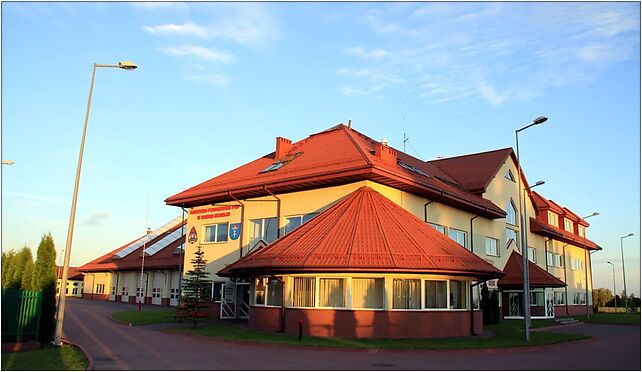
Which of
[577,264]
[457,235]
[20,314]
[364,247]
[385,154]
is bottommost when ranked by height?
[20,314]

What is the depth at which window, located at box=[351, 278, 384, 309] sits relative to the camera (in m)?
21.6

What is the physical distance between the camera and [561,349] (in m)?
18.9

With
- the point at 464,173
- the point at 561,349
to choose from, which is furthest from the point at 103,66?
the point at 464,173

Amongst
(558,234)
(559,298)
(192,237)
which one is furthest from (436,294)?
(559,298)

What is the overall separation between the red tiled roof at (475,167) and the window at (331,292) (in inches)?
663

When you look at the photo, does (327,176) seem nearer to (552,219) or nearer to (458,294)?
(458,294)

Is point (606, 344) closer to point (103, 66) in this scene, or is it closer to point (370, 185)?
point (370, 185)

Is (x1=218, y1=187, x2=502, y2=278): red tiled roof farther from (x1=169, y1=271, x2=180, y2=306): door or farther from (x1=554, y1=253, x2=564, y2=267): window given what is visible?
(x1=554, y1=253, x2=564, y2=267): window

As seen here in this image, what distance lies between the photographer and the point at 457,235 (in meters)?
31.8

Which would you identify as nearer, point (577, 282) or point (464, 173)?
point (464, 173)

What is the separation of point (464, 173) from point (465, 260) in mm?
16721

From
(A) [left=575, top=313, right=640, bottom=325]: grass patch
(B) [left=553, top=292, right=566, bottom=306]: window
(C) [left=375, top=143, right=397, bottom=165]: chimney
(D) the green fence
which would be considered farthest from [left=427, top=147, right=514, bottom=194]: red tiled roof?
(D) the green fence

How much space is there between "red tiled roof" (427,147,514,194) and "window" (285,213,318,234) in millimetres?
13099

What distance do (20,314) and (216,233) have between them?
643 inches
